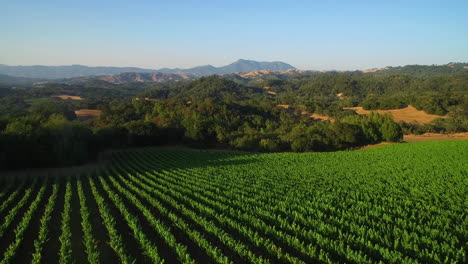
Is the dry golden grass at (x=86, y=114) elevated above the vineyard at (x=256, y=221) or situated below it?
below

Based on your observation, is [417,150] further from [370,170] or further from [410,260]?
[410,260]

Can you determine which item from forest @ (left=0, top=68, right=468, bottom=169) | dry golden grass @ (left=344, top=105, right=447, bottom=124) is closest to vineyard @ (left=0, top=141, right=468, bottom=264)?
forest @ (left=0, top=68, right=468, bottom=169)

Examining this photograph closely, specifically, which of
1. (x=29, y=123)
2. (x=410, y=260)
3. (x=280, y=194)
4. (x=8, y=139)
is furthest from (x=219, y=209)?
(x=29, y=123)

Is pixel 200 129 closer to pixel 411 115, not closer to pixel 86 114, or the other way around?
pixel 86 114

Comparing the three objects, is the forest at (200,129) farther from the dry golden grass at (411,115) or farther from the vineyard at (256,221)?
the vineyard at (256,221)

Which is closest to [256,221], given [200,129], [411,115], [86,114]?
[200,129]

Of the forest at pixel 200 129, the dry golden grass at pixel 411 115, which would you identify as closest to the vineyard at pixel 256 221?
the forest at pixel 200 129

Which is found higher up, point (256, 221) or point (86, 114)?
point (256, 221)

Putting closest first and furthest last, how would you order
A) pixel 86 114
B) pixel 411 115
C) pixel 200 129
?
pixel 200 129, pixel 86 114, pixel 411 115
